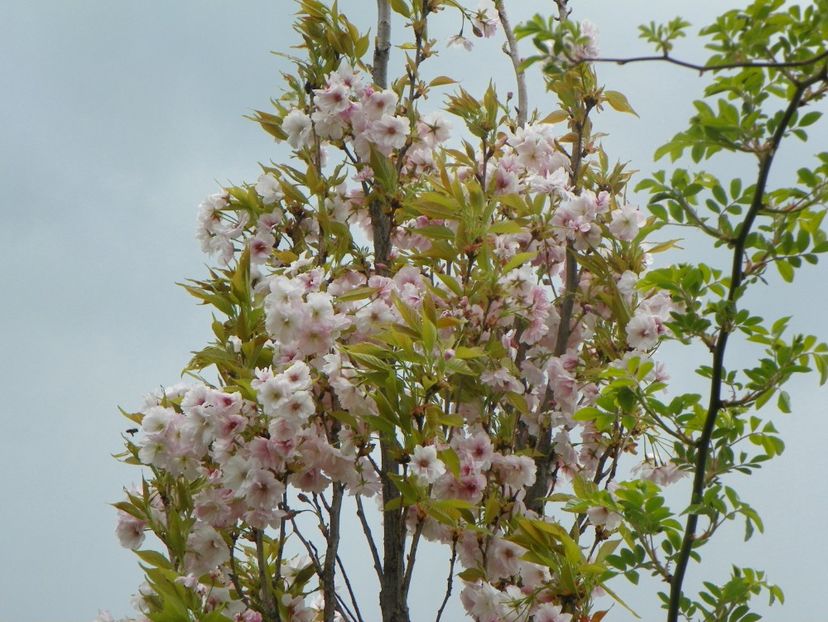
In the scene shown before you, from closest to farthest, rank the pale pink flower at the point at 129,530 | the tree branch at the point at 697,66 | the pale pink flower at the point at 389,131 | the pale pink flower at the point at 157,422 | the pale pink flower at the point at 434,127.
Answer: the tree branch at the point at 697,66, the pale pink flower at the point at 157,422, the pale pink flower at the point at 129,530, the pale pink flower at the point at 389,131, the pale pink flower at the point at 434,127

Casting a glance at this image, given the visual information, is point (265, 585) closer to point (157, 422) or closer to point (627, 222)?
point (157, 422)

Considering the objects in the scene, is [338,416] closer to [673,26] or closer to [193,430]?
[193,430]

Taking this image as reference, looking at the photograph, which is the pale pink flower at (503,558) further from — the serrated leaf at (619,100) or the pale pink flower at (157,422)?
the serrated leaf at (619,100)

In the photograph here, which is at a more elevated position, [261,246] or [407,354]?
[261,246]

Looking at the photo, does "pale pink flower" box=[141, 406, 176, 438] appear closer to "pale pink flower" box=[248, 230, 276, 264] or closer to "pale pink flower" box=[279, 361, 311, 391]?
"pale pink flower" box=[279, 361, 311, 391]

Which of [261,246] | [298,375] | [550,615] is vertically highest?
[261,246]

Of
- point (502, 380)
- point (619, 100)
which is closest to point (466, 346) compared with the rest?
point (502, 380)

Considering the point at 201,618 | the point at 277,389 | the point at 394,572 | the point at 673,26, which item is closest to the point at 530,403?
the point at 394,572

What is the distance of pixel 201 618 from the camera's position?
1.61m

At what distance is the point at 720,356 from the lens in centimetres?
125

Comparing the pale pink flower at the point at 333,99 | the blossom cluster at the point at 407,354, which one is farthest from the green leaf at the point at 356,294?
the pale pink flower at the point at 333,99

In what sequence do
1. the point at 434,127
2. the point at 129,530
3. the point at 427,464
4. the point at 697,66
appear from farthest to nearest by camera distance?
the point at 434,127, the point at 129,530, the point at 427,464, the point at 697,66

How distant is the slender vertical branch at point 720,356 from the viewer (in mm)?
1172

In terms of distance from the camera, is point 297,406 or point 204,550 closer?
point 297,406
